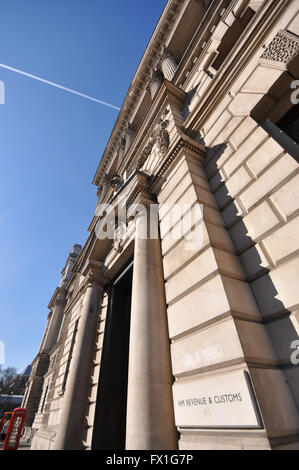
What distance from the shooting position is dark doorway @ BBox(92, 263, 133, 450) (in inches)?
220

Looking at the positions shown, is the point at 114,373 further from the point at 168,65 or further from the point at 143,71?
the point at 143,71

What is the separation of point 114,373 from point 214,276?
17.5ft

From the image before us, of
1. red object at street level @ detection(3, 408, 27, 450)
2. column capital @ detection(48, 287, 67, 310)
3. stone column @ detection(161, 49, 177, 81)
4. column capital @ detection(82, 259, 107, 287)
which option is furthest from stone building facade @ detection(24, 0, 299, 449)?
column capital @ detection(48, 287, 67, 310)

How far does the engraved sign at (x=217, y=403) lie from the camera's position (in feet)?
6.79

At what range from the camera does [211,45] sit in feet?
23.3

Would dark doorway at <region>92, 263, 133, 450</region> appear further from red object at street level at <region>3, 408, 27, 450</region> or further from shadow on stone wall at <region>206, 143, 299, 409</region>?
red object at street level at <region>3, 408, 27, 450</region>

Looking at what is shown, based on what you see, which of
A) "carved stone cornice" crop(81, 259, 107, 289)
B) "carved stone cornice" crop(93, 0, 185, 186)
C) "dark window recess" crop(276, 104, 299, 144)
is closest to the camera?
"dark window recess" crop(276, 104, 299, 144)

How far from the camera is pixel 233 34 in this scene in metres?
6.34

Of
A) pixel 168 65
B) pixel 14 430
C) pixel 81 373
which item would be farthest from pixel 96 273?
pixel 14 430

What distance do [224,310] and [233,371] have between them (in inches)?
25.7

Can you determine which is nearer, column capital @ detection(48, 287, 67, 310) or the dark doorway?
the dark doorway

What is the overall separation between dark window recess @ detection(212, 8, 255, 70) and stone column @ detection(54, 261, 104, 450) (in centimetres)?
843
